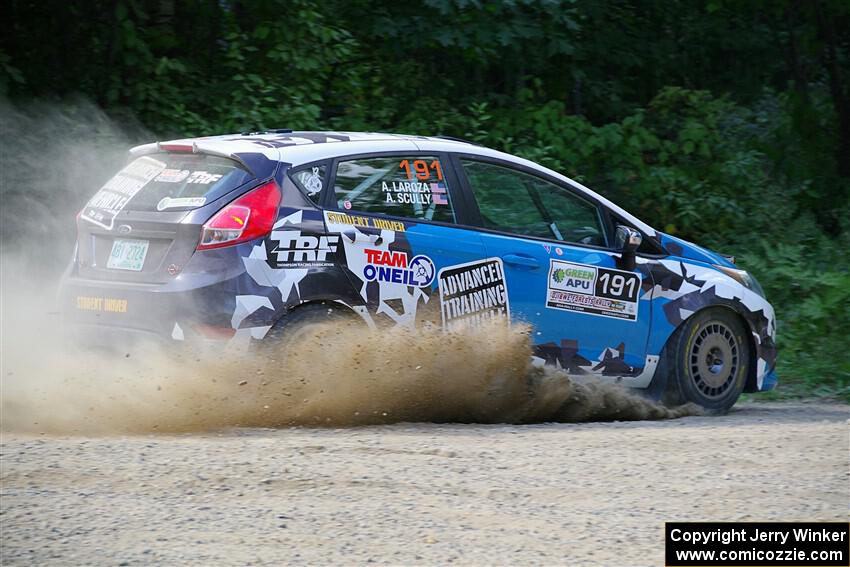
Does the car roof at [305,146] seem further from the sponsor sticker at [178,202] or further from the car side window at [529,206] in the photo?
the sponsor sticker at [178,202]

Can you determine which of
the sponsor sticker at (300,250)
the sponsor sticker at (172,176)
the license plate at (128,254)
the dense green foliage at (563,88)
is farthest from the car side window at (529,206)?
the dense green foliage at (563,88)

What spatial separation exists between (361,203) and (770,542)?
11.0ft

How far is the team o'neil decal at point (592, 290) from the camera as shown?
771 centimetres

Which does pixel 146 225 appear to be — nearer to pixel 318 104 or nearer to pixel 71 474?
pixel 71 474

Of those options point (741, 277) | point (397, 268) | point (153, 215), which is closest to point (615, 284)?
point (741, 277)

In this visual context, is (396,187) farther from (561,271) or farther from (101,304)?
(101,304)

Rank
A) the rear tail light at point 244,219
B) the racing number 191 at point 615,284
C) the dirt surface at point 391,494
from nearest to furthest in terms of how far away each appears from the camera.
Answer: the dirt surface at point 391,494
the rear tail light at point 244,219
the racing number 191 at point 615,284

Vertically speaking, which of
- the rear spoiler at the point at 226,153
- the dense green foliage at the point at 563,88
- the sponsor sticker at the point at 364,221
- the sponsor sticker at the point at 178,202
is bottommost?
the sponsor sticker at the point at 364,221

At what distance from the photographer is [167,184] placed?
698 cm

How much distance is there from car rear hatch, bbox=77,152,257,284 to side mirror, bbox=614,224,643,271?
2604mm

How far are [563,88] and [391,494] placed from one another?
10.4 meters

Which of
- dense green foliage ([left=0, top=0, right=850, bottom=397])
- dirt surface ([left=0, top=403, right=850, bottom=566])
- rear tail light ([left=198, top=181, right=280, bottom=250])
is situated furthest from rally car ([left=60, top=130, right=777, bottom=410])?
dense green foliage ([left=0, top=0, right=850, bottom=397])

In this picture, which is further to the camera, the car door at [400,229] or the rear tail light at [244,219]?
the car door at [400,229]

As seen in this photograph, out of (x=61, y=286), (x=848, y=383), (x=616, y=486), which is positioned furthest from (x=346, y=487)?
(x=848, y=383)
